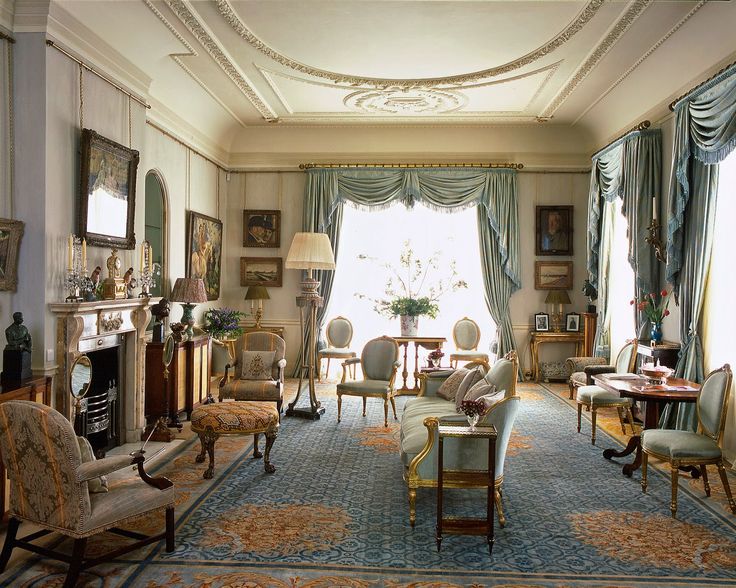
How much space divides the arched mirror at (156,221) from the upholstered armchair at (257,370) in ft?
4.34

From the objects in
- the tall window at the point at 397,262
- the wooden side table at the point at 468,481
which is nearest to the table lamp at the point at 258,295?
the tall window at the point at 397,262

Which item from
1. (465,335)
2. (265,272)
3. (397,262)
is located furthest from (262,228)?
(465,335)

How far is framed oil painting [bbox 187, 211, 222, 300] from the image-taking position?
8623mm

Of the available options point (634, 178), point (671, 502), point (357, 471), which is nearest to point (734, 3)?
point (634, 178)

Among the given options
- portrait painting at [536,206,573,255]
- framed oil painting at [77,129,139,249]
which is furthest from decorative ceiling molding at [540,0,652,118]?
framed oil painting at [77,129,139,249]

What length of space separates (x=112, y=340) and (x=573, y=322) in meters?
7.01

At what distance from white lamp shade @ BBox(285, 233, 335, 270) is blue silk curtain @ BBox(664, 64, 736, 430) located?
365 centimetres

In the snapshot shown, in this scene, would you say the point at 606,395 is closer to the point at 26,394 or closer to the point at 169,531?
the point at 169,531

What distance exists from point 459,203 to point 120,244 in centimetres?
578

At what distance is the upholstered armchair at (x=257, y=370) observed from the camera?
6840 millimetres

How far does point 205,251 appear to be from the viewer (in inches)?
362

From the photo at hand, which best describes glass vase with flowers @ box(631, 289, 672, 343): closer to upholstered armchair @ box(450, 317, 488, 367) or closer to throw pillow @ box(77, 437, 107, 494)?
upholstered armchair @ box(450, 317, 488, 367)

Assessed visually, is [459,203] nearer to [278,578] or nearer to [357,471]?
[357,471]

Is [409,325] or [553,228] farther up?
[553,228]
